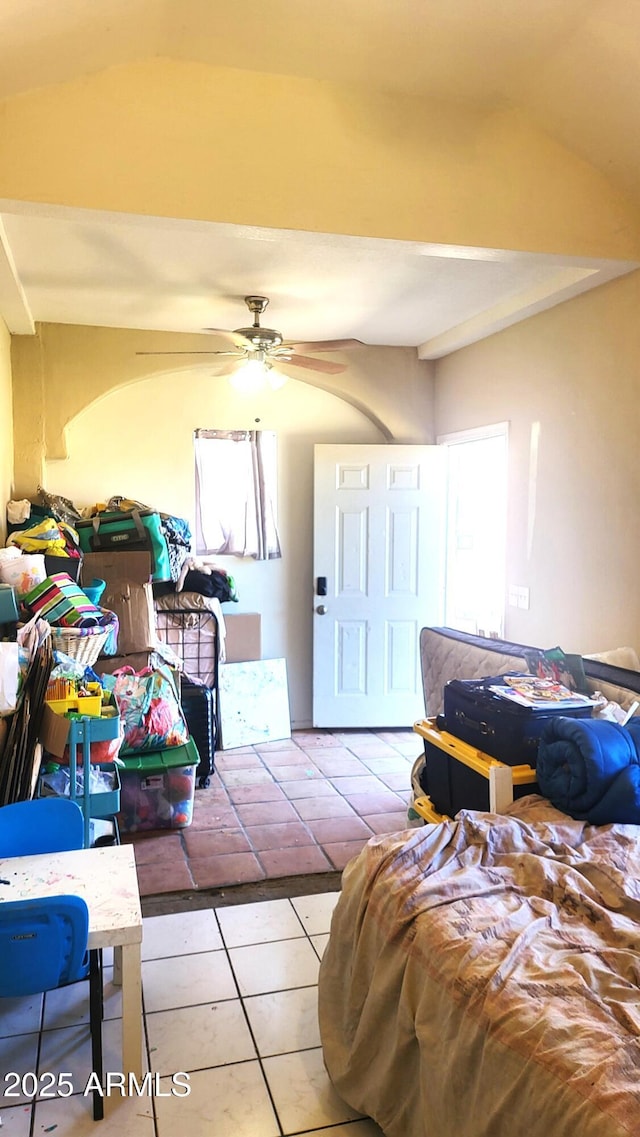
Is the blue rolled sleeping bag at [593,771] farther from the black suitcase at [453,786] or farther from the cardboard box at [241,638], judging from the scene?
the cardboard box at [241,638]

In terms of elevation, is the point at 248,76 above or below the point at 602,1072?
above

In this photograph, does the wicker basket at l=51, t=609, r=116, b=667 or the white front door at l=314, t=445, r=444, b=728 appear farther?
the white front door at l=314, t=445, r=444, b=728

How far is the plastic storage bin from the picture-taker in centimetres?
347

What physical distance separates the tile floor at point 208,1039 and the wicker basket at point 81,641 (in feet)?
3.40

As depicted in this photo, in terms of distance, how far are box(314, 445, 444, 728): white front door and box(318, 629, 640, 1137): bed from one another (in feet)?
9.43

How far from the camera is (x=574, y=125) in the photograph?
256 centimetres

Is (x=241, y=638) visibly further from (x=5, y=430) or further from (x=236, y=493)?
(x=5, y=430)

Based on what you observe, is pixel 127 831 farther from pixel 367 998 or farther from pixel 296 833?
pixel 367 998

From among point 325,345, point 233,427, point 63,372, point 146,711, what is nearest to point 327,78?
point 325,345

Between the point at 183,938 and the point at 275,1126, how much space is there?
0.89m

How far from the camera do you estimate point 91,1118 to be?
186 centimetres

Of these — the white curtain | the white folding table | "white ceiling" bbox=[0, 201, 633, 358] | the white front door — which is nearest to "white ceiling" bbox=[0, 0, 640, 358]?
"white ceiling" bbox=[0, 201, 633, 358]

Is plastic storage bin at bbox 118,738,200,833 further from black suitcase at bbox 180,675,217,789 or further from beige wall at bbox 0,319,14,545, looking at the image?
beige wall at bbox 0,319,14,545

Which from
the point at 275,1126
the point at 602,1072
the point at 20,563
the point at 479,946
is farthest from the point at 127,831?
the point at 602,1072
